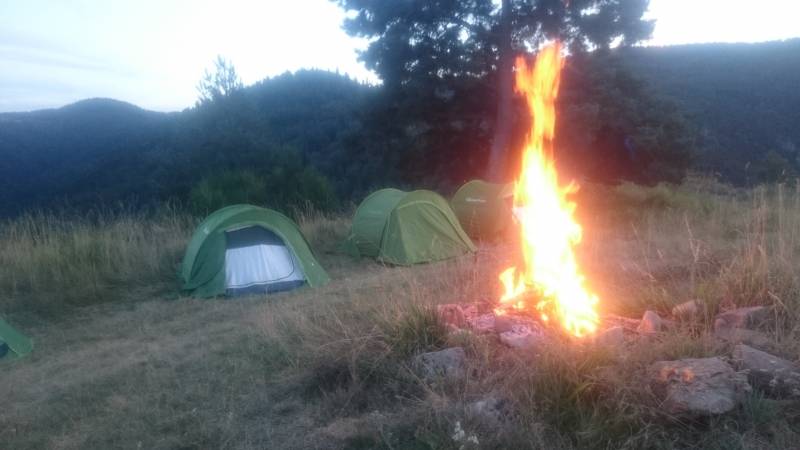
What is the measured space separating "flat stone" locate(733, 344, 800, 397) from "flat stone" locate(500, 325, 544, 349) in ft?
4.16

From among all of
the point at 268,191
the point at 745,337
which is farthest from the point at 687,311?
the point at 268,191

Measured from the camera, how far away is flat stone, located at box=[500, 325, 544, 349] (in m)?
4.79

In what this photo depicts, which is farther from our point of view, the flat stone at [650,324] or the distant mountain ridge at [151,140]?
the distant mountain ridge at [151,140]

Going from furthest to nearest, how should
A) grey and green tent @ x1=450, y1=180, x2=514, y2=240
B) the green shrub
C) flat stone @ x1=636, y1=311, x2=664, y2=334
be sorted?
the green shrub
grey and green tent @ x1=450, y1=180, x2=514, y2=240
flat stone @ x1=636, y1=311, x2=664, y2=334

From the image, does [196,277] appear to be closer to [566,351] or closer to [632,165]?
[566,351]

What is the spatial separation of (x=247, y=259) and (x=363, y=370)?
522 centimetres

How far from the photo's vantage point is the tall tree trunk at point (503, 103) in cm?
1761

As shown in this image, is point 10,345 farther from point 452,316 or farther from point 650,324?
point 650,324

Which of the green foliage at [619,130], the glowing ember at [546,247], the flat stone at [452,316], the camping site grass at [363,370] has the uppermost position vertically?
the green foliage at [619,130]

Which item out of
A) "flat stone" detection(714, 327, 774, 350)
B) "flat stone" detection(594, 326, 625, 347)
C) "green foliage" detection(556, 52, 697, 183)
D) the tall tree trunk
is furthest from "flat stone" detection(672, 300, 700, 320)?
the tall tree trunk

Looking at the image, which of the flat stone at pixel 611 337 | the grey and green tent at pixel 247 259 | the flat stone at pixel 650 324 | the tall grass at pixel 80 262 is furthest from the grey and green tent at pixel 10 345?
the flat stone at pixel 650 324

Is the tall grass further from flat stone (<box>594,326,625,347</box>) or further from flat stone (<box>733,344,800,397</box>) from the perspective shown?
flat stone (<box>733,344,800,397</box>)

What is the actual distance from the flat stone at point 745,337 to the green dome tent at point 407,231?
6640 mm

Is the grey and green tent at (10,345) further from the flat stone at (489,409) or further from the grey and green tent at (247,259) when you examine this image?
the flat stone at (489,409)
